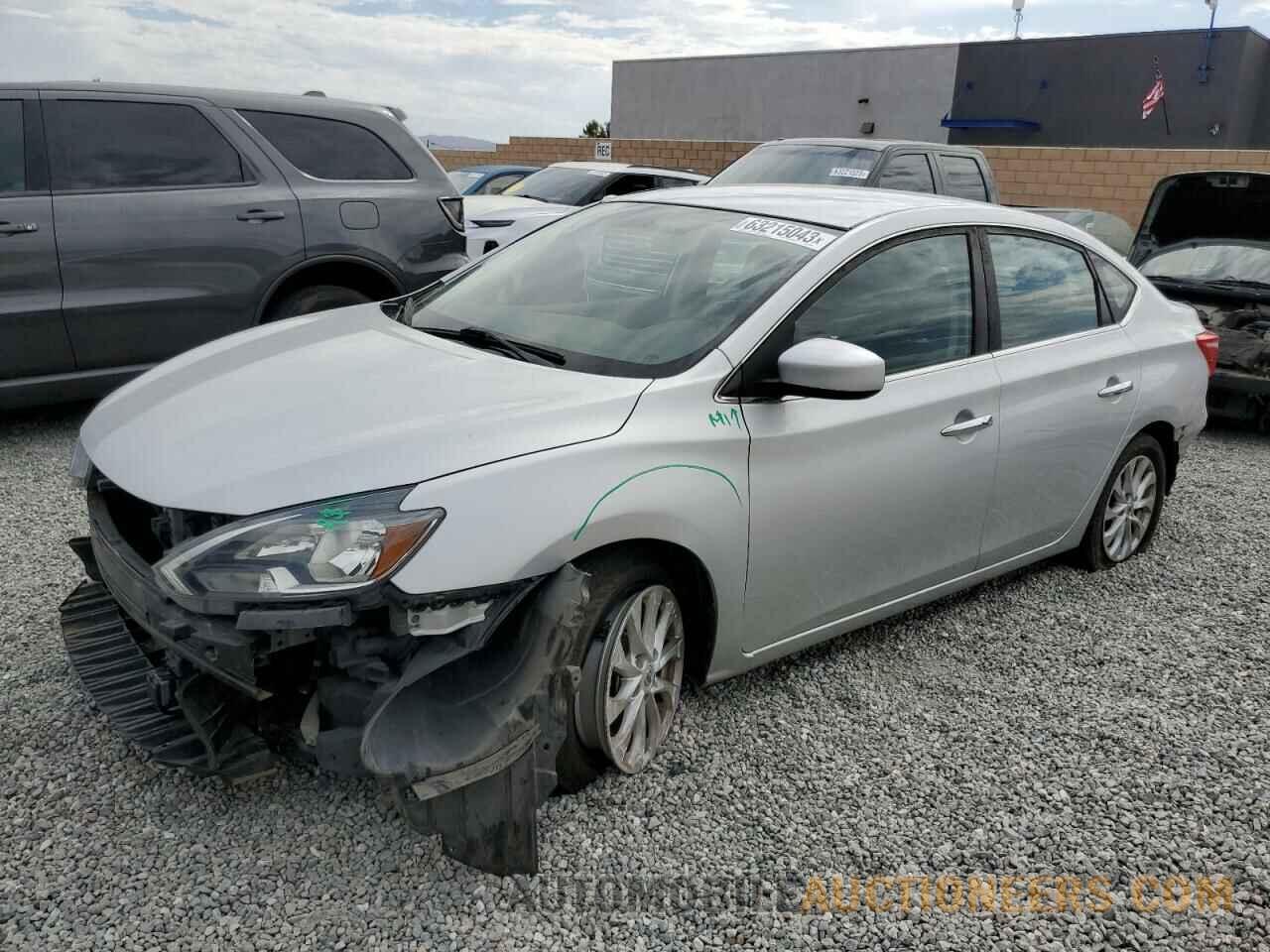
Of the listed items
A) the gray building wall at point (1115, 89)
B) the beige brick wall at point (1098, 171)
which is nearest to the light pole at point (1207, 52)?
the gray building wall at point (1115, 89)

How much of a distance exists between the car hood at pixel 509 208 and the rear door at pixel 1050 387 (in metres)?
5.65

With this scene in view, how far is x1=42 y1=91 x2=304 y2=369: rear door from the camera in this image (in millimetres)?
5539

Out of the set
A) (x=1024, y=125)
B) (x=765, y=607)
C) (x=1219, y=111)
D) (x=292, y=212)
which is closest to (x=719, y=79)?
(x=1024, y=125)

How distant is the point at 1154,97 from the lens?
91.0ft

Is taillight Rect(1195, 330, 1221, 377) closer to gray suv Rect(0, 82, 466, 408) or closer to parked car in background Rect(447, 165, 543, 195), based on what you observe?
gray suv Rect(0, 82, 466, 408)

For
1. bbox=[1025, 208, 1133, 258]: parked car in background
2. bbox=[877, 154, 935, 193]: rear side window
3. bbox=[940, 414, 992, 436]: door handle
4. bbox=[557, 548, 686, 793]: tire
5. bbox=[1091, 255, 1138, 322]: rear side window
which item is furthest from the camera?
bbox=[1025, 208, 1133, 258]: parked car in background

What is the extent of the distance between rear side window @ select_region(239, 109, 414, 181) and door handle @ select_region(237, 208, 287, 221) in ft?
1.26

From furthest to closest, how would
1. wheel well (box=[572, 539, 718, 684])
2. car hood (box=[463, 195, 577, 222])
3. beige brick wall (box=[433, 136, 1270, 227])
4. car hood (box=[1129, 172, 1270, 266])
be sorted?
beige brick wall (box=[433, 136, 1270, 227])
car hood (box=[463, 195, 577, 222])
car hood (box=[1129, 172, 1270, 266])
wheel well (box=[572, 539, 718, 684])

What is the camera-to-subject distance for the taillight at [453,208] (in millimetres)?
6607

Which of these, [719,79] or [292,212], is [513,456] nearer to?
[292,212]

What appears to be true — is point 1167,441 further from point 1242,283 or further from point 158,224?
point 158,224

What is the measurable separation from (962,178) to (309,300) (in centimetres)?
556

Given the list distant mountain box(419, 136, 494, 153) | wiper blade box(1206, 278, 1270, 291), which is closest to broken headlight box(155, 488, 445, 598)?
wiper blade box(1206, 278, 1270, 291)

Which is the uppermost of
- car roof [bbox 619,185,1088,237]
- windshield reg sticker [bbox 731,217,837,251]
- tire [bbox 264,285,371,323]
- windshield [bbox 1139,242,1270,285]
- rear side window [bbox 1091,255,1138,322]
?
car roof [bbox 619,185,1088,237]
